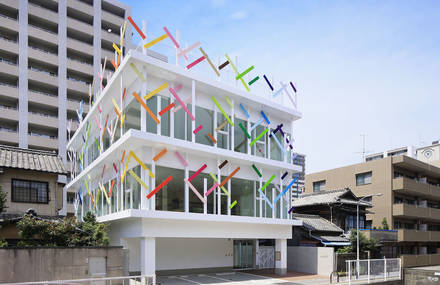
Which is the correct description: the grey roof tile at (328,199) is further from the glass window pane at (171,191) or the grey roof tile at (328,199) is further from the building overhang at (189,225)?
the glass window pane at (171,191)

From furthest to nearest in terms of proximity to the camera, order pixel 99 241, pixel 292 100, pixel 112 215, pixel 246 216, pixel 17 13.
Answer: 1. pixel 17 13
2. pixel 292 100
3. pixel 246 216
4. pixel 112 215
5. pixel 99 241

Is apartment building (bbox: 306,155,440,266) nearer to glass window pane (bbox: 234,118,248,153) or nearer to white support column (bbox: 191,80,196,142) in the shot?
glass window pane (bbox: 234,118,248,153)

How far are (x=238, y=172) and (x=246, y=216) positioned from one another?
3.17 m

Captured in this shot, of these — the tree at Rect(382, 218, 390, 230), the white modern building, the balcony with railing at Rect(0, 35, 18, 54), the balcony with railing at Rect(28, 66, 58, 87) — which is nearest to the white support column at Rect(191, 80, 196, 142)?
the white modern building

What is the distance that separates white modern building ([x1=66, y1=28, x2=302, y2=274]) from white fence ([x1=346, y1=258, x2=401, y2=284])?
16.9 feet

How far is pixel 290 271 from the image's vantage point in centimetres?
3184

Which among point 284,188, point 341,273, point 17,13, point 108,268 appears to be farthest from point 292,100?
point 17,13

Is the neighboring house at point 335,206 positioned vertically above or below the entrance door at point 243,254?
above

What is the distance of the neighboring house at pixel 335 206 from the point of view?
130 ft

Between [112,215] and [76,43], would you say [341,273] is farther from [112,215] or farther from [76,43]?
[76,43]

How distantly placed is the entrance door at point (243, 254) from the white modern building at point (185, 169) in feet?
0.27

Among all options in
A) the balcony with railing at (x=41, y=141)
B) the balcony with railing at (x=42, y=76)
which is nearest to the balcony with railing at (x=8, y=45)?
the balcony with railing at (x=42, y=76)

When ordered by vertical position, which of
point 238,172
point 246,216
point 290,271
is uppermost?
point 238,172

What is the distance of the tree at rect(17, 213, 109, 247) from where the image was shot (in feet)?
66.0
